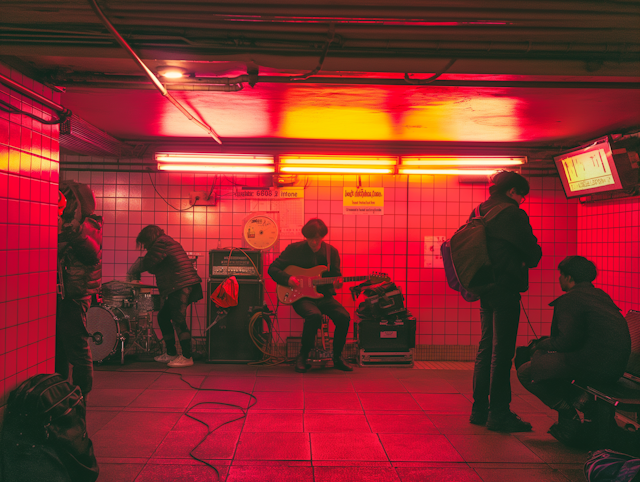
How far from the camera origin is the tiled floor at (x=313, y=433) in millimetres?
A: 2775

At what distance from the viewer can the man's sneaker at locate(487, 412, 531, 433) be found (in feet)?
11.1

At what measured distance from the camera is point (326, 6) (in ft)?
7.13

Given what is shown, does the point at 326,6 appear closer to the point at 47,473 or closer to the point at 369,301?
the point at 47,473

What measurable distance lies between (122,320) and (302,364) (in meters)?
2.28

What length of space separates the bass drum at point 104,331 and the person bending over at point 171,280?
1.57 ft

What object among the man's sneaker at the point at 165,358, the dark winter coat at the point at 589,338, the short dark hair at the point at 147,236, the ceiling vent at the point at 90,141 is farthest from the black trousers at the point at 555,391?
the ceiling vent at the point at 90,141

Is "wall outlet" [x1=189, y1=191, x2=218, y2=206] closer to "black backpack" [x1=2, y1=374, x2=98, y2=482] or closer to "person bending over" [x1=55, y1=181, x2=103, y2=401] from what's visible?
"person bending over" [x1=55, y1=181, x2=103, y2=401]

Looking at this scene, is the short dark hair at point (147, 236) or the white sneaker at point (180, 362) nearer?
the short dark hair at point (147, 236)

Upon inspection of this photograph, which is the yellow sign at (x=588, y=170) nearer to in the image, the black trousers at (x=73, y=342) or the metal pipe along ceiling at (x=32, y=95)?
the metal pipe along ceiling at (x=32, y=95)

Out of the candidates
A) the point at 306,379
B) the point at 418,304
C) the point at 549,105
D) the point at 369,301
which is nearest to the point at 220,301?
the point at 306,379

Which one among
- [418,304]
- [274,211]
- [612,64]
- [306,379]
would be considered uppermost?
[612,64]

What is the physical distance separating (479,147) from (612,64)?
302 cm

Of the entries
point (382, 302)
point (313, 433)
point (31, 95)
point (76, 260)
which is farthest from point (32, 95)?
point (382, 302)

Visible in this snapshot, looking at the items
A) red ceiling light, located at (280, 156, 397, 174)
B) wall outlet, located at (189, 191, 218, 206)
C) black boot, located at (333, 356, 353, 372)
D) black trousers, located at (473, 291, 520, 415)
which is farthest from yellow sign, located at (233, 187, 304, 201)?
black trousers, located at (473, 291, 520, 415)
